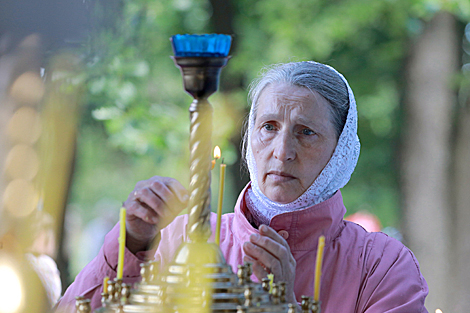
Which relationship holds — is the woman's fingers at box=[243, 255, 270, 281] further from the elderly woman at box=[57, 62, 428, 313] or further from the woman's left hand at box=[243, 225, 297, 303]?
the elderly woman at box=[57, 62, 428, 313]

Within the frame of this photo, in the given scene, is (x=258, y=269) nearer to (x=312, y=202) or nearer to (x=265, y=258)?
(x=265, y=258)

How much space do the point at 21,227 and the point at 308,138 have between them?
127 cm

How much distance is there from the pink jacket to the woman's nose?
8.8 inches

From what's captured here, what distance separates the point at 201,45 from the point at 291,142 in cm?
125

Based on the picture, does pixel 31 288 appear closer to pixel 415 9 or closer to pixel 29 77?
pixel 29 77

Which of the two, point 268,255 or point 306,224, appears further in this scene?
point 306,224

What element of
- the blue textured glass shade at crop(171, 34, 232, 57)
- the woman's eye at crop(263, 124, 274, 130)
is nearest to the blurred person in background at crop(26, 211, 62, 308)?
the blue textured glass shade at crop(171, 34, 232, 57)

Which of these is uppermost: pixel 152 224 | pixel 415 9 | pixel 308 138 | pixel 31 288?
pixel 415 9

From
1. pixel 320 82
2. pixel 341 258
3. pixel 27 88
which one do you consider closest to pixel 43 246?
pixel 27 88

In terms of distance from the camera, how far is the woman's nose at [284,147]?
223 centimetres

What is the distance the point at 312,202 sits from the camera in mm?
2357

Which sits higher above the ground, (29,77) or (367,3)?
(367,3)

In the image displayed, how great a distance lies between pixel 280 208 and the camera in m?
2.35

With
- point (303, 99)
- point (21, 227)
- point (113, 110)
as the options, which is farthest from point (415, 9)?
point (21, 227)
